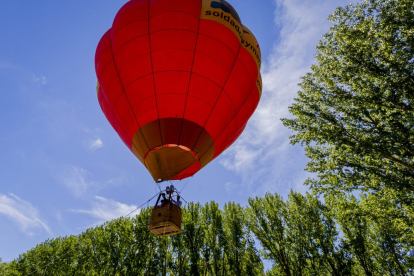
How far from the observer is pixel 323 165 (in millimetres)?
10320

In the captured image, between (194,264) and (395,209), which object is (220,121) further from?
(194,264)

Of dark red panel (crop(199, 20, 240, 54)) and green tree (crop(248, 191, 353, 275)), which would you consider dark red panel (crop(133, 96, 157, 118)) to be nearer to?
dark red panel (crop(199, 20, 240, 54))

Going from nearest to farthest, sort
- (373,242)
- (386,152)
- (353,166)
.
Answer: (386,152), (353,166), (373,242)

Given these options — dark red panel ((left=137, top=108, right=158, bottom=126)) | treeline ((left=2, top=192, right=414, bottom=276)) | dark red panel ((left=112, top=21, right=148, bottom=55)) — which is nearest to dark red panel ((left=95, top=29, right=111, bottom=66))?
dark red panel ((left=112, top=21, right=148, bottom=55))

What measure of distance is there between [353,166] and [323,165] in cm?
114

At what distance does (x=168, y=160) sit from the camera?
7.70 metres

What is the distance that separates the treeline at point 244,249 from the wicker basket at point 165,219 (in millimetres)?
9226

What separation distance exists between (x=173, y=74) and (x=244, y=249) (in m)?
14.2

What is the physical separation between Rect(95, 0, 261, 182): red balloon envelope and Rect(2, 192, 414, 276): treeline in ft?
32.8

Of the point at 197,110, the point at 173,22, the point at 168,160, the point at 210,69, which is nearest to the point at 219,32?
the point at 210,69

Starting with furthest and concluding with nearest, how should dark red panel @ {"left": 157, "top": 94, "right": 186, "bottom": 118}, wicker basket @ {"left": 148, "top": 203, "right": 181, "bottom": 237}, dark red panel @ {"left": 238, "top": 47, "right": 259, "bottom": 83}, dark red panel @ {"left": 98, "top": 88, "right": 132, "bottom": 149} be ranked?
dark red panel @ {"left": 98, "top": 88, "right": 132, "bottom": 149} → dark red panel @ {"left": 238, "top": 47, "right": 259, "bottom": 83} → dark red panel @ {"left": 157, "top": 94, "right": 186, "bottom": 118} → wicker basket @ {"left": 148, "top": 203, "right": 181, "bottom": 237}

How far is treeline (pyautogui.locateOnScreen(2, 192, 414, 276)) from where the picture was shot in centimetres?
1581

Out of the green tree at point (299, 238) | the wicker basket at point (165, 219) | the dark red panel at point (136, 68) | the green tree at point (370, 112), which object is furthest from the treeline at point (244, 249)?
the dark red panel at point (136, 68)

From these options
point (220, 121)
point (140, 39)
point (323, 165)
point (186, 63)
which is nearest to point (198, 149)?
point (220, 121)
